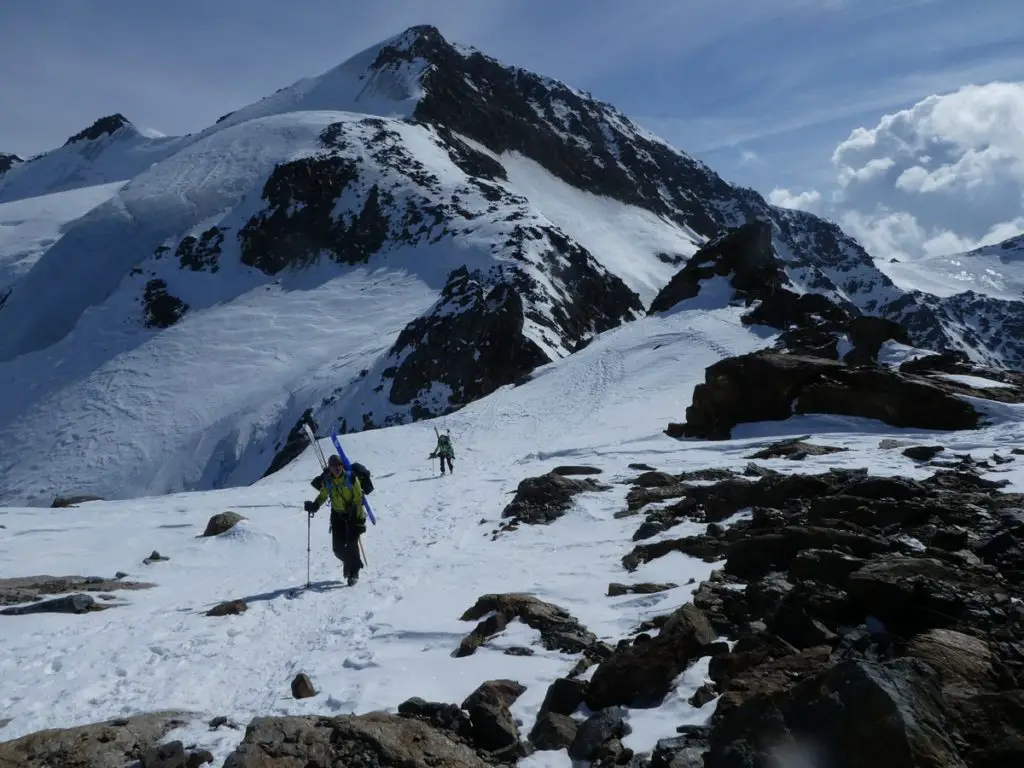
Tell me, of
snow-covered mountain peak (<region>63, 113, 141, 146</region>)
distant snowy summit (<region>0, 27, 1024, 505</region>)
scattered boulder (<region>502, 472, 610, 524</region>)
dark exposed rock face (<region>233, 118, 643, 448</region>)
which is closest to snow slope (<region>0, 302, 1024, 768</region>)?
scattered boulder (<region>502, 472, 610, 524</region>)

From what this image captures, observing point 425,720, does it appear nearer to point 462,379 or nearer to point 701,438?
point 701,438

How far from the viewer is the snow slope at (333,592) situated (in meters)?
6.12

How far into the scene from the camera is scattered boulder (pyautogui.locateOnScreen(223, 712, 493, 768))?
4621 mm

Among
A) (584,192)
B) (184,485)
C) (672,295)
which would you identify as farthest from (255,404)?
(584,192)

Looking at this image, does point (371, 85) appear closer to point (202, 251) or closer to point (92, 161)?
point (202, 251)

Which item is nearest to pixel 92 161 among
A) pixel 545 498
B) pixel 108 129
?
pixel 108 129

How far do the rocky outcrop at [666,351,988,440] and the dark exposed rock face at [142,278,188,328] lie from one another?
6374cm

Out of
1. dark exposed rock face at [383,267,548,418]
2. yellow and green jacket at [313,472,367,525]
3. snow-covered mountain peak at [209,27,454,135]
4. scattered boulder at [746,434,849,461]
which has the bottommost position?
scattered boulder at [746,434,849,461]

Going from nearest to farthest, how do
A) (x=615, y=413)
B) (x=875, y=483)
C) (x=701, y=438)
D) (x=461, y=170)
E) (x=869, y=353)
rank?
(x=875, y=483) < (x=701, y=438) < (x=869, y=353) < (x=615, y=413) < (x=461, y=170)

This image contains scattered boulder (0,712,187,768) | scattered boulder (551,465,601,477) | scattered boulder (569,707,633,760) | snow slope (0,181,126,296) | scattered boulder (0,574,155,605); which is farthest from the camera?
snow slope (0,181,126,296)

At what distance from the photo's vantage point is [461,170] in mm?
97375

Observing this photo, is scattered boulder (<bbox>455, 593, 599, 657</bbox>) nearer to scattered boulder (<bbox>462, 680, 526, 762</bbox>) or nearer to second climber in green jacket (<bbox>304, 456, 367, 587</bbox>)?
scattered boulder (<bbox>462, 680, 526, 762</bbox>)

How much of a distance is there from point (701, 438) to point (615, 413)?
32.0 ft

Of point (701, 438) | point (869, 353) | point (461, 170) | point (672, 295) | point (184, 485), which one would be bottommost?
point (184, 485)
